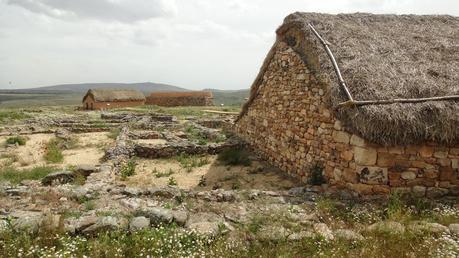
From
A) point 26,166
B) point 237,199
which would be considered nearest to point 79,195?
point 237,199

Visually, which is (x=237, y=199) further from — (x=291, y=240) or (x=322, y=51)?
(x=322, y=51)

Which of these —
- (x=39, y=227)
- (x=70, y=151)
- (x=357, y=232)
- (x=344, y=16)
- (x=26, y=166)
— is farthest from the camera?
(x=70, y=151)

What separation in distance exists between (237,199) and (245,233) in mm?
1652

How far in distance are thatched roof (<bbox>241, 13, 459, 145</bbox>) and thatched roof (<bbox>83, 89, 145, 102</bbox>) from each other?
35786 millimetres

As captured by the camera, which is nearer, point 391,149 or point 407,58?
point 391,149

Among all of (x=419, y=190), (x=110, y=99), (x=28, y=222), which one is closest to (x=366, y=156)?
(x=419, y=190)

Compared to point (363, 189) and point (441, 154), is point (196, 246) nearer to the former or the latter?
point (363, 189)

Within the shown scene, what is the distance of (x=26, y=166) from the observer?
11.5m

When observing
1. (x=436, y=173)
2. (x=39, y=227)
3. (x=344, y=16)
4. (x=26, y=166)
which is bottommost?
(x=26, y=166)

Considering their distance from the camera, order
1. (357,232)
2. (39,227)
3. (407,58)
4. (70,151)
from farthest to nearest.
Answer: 1. (70,151)
2. (407,58)
3. (357,232)
4. (39,227)

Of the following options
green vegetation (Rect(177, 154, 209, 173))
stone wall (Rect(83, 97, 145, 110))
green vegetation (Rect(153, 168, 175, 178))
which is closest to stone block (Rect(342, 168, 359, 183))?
green vegetation (Rect(177, 154, 209, 173))

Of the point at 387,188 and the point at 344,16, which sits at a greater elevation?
the point at 344,16

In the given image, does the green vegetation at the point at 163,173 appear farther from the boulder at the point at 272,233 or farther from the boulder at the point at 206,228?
the boulder at the point at 272,233

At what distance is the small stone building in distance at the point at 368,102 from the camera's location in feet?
21.3
